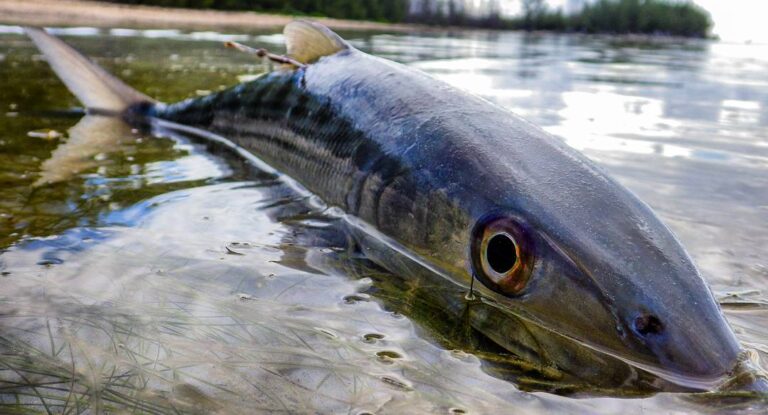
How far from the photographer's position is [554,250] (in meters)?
1.73

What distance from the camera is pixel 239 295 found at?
197 centimetres

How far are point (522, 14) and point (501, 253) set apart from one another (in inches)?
4062

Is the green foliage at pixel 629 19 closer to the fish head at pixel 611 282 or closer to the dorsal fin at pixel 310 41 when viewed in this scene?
the dorsal fin at pixel 310 41

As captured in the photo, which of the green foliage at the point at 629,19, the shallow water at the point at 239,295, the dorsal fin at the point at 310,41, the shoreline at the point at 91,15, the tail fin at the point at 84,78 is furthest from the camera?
the green foliage at the point at 629,19

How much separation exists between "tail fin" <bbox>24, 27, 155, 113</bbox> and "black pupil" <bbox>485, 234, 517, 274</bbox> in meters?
3.51

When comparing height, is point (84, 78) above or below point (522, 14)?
below

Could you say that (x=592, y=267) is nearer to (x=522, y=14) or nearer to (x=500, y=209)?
(x=500, y=209)

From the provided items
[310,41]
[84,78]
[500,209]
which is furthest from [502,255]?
[84,78]

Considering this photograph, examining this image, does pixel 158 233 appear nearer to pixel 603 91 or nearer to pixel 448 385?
pixel 448 385

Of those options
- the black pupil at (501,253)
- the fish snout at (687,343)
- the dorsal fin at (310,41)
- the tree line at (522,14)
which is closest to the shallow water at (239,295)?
the fish snout at (687,343)

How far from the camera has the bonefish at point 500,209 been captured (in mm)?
1606

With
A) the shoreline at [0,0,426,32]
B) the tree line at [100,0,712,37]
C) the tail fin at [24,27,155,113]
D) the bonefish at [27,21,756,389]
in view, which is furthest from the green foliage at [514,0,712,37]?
the bonefish at [27,21,756,389]

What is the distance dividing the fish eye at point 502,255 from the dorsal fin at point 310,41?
69.0 inches

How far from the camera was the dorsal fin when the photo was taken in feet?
11.0
